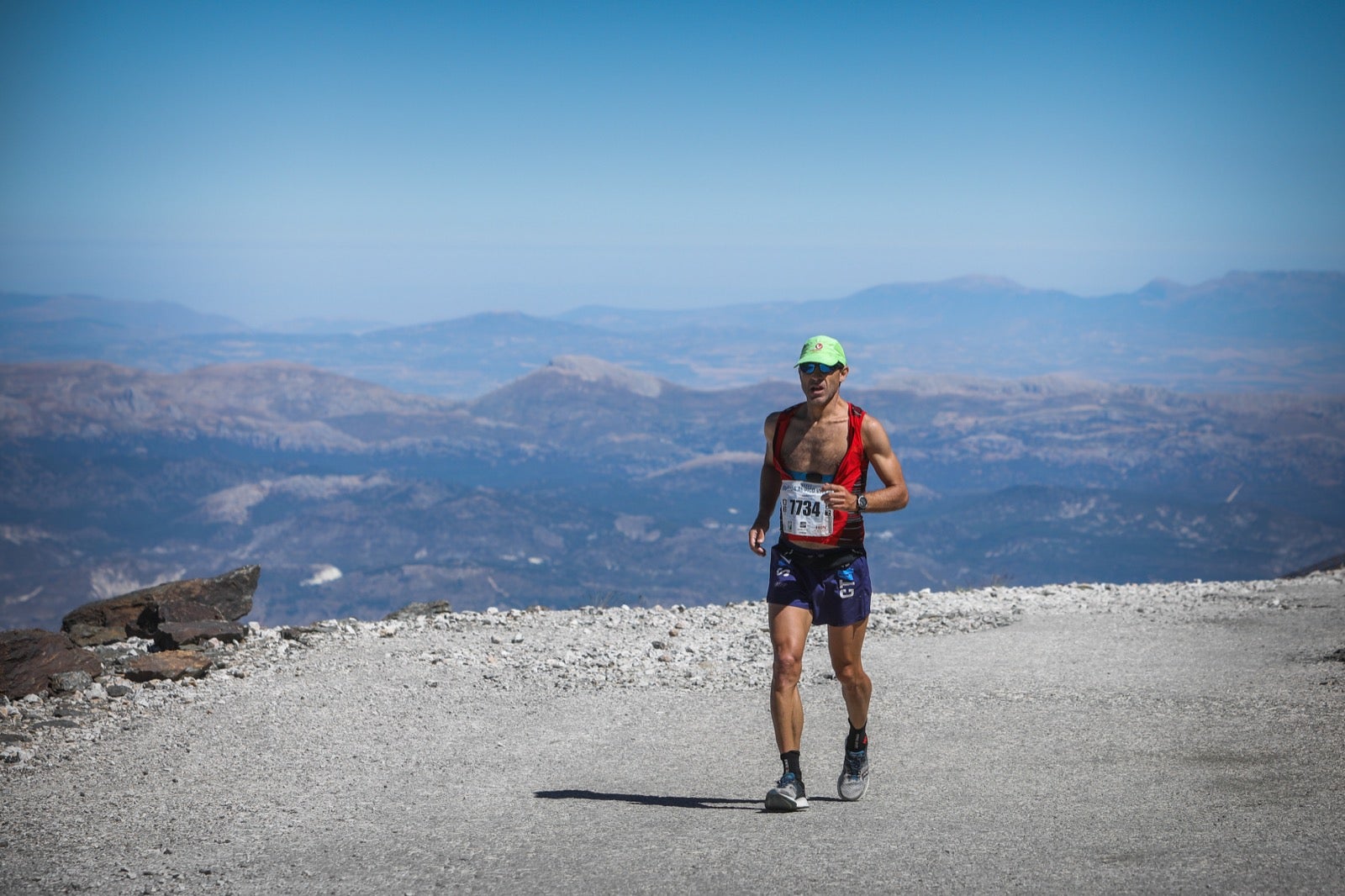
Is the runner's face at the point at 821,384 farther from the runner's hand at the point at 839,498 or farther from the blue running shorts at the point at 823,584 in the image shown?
the blue running shorts at the point at 823,584

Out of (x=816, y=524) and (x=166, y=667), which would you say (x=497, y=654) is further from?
(x=816, y=524)

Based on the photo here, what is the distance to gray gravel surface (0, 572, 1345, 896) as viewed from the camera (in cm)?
521

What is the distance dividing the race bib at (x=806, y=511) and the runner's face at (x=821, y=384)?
1.58 feet

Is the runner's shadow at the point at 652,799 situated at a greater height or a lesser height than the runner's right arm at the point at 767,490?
lesser

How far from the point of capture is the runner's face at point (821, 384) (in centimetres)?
567

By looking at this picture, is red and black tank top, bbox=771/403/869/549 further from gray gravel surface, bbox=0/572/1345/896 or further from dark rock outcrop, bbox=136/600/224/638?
dark rock outcrop, bbox=136/600/224/638

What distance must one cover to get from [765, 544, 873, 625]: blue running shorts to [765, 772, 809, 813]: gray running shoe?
945mm

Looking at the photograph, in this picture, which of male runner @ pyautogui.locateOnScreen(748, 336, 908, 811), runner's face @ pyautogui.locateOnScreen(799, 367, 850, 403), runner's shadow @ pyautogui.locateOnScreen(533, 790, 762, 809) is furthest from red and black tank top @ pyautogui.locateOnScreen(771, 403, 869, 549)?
runner's shadow @ pyautogui.locateOnScreen(533, 790, 762, 809)

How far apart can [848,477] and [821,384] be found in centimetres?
55

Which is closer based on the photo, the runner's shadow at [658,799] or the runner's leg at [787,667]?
the runner's leg at [787,667]

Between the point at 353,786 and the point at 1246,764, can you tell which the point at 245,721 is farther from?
the point at 1246,764

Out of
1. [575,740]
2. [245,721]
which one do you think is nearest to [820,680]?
[575,740]

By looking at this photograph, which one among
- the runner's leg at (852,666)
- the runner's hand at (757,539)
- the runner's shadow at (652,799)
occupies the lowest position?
the runner's shadow at (652,799)

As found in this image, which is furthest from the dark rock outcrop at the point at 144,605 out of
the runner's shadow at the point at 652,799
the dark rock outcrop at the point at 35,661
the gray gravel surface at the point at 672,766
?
the runner's shadow at the point at 652,799
